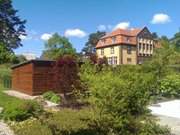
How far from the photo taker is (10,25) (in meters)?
50.8

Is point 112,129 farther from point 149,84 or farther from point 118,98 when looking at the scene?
point 149,84

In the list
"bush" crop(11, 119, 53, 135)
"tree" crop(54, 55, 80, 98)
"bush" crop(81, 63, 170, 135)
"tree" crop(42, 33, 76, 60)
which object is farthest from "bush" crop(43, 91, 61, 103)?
"tree" crop(42, 33, 76, 60)

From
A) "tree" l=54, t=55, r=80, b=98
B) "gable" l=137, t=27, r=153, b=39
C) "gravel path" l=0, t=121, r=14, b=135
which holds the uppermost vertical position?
"gable" l=137, t=27, r=153, b=39

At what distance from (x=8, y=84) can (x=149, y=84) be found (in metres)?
24.6

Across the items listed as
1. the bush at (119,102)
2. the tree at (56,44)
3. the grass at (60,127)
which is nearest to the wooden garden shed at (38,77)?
the grass at (60,127)

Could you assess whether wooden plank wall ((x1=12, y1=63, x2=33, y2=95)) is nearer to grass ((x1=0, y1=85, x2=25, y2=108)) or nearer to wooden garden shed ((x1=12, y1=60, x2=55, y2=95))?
wooden garden shed ((x1=12, y1=60, x2=55, y2=95))

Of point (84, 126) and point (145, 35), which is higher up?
point (145, 35)

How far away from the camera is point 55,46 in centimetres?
6775

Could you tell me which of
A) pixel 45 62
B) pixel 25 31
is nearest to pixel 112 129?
pixel 45 62

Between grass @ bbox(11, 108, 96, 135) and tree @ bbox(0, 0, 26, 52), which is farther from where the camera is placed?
tree @ bbox(0, 0, 26, 52)

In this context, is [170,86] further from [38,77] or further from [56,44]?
[56,44]

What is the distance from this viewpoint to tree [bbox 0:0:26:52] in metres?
49.8

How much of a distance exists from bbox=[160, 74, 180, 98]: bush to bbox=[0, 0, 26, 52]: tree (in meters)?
34.3

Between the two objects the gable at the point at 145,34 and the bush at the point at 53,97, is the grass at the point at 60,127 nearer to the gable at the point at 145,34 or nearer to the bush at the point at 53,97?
the bush at the point at 53,97
